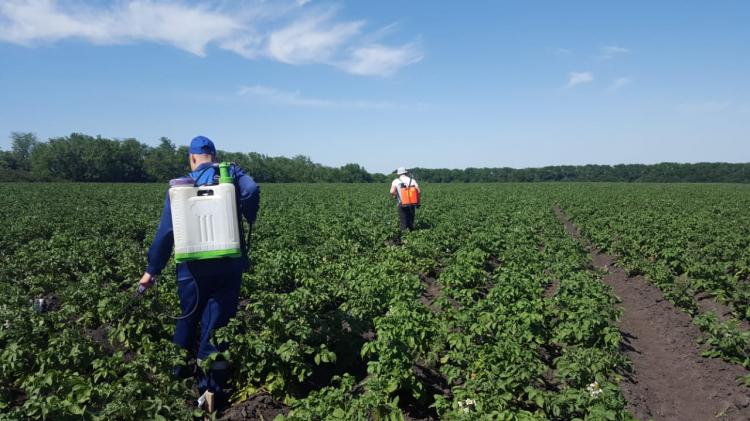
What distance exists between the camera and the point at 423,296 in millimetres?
8266

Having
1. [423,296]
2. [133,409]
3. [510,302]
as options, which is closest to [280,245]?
[423,296]

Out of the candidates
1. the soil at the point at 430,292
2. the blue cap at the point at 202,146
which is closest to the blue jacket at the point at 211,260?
the blue cap at the point at 202,146

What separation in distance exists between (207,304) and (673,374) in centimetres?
562

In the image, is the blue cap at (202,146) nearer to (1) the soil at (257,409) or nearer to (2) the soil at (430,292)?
(1) the soil at (257,409)

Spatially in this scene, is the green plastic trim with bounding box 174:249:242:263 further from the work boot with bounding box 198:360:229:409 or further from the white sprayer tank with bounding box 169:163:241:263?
the work boot with bounding box 198:360:229:409

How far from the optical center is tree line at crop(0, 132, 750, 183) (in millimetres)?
75062

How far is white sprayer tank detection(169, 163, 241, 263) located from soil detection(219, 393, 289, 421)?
1510mm

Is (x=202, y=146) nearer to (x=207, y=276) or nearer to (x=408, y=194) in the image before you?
(x=207, y=276)

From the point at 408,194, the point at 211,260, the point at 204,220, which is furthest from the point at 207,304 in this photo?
the point at 408,194

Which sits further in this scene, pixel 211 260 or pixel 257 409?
pixel 257 409

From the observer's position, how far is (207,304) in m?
4.30

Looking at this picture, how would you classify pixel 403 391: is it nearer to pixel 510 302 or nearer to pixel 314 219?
pixel 510 302

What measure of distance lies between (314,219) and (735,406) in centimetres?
1420

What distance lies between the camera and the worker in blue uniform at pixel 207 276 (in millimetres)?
4088
